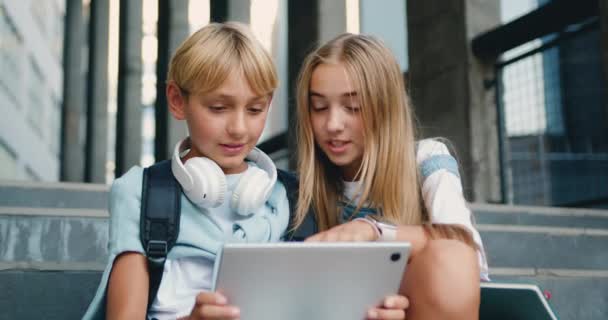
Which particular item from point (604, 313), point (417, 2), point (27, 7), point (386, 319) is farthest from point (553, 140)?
point (27, 7)

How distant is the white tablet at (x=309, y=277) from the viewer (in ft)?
4.30

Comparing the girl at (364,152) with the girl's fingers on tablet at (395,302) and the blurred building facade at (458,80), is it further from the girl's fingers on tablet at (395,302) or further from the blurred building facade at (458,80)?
the blurred building facade at (458,80)

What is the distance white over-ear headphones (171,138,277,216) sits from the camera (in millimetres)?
1613

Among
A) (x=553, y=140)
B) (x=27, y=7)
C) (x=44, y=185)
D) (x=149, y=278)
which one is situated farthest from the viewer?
(x=27, y=7)

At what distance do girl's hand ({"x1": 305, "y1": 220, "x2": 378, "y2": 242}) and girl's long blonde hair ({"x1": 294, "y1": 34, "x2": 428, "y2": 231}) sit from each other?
0.26m

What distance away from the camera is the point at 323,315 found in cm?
142

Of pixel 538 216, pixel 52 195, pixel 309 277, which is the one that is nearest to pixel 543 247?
pixel 538 216

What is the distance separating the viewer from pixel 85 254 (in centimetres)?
251

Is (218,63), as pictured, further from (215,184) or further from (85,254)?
(85,254)

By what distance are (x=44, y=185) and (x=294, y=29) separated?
10.9 ft

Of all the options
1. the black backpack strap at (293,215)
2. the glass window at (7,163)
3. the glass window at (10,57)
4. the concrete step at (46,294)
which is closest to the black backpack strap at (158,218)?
the black backpack strap at (293,215)

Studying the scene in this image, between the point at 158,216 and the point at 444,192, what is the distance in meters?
0.73

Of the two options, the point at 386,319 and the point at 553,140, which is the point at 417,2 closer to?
the point at 553,140

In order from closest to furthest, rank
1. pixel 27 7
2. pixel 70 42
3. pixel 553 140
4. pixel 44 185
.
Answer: pixel 44 185
pixel 553 140
pixel 70 42
pixel 27 7
